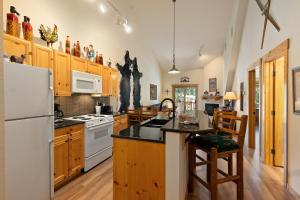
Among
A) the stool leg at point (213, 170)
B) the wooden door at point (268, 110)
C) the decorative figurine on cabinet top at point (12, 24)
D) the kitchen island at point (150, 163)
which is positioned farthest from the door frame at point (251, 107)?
the decorative figurine on cabinet top at point (12, 24)

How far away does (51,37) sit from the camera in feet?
9.20

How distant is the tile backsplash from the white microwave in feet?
1.25

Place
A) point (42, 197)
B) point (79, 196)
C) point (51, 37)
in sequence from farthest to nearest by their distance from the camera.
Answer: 1. point (51, 37)
2. point (79, 196)
3. point (42, 197)

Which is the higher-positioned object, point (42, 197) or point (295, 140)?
point (295, 140)

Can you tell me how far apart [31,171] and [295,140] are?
325 cm

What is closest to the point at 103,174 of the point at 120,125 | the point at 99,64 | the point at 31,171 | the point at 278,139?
the point at 31,171

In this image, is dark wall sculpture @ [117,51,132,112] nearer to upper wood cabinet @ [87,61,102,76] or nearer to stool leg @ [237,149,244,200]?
upper wood cabinet @ [87,61,102,76]

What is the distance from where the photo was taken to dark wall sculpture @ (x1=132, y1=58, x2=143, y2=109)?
645cm

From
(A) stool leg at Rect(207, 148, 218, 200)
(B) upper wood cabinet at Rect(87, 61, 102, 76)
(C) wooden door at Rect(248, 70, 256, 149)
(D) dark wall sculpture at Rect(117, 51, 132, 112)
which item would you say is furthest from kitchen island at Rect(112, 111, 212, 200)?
(D) dark wall sculpture at Rect(117, 51, 132, 112)

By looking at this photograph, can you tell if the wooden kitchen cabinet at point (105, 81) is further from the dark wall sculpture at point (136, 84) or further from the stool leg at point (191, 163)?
the stool leg at point (191, 163)

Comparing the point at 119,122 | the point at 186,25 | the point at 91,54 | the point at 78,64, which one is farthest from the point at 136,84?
the point at 78,64

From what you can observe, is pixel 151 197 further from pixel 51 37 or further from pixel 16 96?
pixel 51 37

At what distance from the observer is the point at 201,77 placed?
986 cm

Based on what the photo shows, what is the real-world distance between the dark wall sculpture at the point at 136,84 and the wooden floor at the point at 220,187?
3.51m
